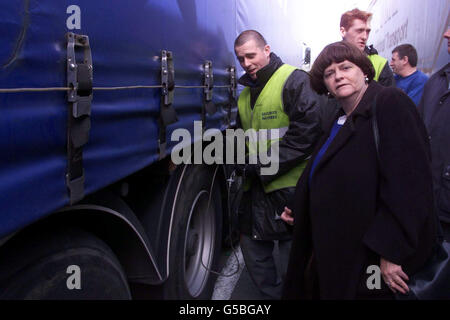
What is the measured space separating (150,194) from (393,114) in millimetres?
1324

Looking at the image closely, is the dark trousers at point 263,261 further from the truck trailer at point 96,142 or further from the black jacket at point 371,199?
the black jacket at point 371,199

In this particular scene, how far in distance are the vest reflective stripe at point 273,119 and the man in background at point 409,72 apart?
260 cm

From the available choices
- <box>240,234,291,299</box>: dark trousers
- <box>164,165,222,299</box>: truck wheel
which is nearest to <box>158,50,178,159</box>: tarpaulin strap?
<box>164,165,222,299</box>: truck wheel

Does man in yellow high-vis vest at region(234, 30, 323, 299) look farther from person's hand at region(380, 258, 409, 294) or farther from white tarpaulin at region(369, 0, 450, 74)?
white tarpaulin at region(369, 0, 450, 74)

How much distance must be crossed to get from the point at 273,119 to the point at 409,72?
300 centimetres

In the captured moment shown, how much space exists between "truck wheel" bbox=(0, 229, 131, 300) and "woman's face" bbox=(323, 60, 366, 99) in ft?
4.16

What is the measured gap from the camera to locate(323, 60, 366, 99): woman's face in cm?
→ 176

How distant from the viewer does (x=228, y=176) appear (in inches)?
133

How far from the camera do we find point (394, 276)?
4.91ft

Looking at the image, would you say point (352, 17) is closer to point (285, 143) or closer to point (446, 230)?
point (285, 143)

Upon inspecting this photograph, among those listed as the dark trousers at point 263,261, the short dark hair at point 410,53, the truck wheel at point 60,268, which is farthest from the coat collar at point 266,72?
the short dark hair at point 410,53

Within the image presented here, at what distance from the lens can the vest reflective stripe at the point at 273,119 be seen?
8.14 ft

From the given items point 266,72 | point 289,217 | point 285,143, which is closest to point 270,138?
point 285,143
